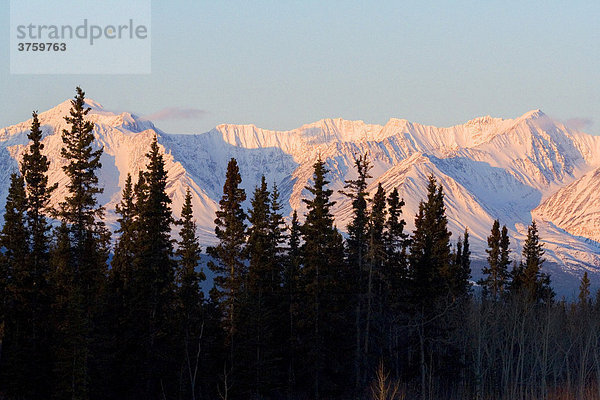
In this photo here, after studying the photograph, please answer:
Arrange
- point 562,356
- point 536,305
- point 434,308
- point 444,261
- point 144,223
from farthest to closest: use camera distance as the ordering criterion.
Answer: point 536,305
point 562,356
point 444,261
point 434,308
point 144,223

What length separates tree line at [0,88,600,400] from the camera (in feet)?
173

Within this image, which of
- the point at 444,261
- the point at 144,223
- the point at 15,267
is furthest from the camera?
the point at 444,261

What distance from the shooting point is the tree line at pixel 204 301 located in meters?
52.7

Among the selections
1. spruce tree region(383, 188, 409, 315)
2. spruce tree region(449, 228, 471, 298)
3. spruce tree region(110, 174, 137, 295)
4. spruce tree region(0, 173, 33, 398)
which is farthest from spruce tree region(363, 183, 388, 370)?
spruce tree region(0, 173, 33, 398)

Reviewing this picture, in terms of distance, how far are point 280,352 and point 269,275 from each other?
5725 millimetres

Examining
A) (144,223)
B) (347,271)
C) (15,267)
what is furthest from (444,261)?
(15,267)

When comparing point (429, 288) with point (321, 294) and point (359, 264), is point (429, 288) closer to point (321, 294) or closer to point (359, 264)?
point (359, 264)

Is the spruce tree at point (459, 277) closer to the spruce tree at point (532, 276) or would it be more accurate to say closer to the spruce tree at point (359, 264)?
the spruce tree at point (532, 276)

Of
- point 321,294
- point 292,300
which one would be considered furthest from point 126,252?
point 321,294

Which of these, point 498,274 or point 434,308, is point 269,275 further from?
point 498,274

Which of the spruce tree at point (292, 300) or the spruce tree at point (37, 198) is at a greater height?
the spruce tree at point (37, 198)

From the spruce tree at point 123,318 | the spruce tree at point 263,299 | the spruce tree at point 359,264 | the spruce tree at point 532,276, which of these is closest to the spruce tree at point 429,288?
the spruce tree at point 359,264

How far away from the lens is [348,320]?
63.8 meters

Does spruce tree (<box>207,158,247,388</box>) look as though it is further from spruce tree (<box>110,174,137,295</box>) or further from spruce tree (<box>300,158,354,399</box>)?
spruce tree (<box>110,174,137,295</box>)
